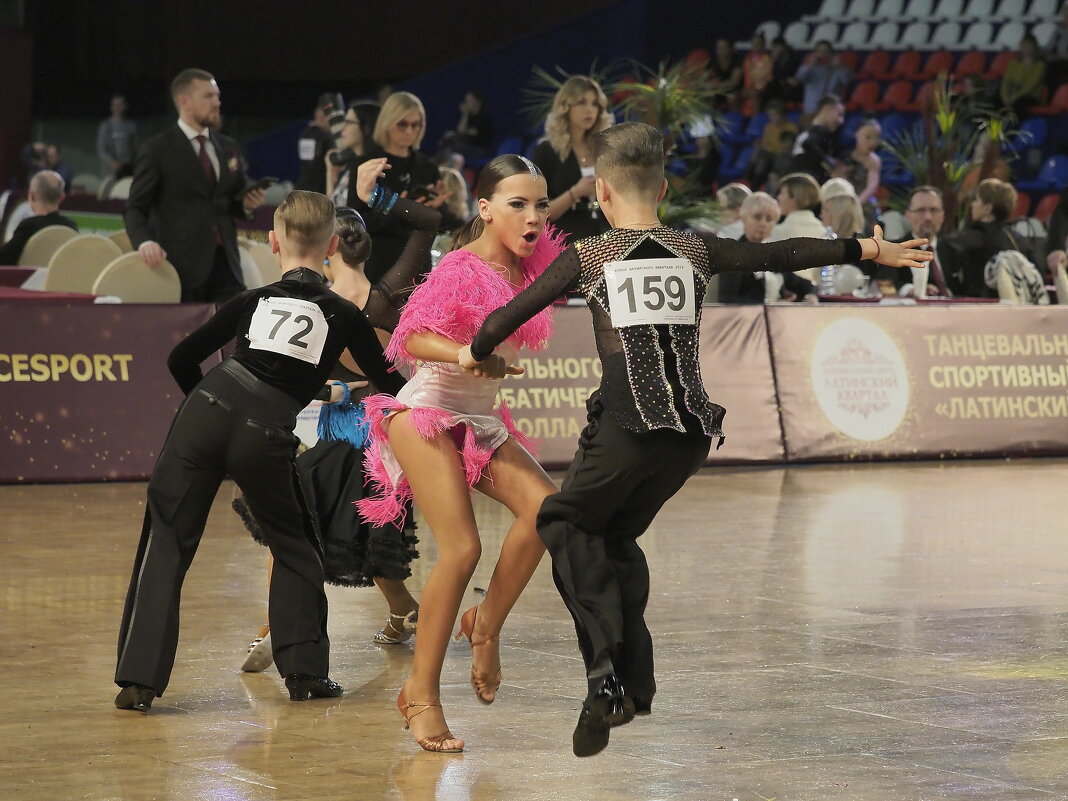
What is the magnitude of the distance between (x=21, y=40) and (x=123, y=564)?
2172 cm

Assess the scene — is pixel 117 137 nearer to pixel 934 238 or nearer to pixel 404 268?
pixel 934 238

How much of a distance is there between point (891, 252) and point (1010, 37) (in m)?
20.3

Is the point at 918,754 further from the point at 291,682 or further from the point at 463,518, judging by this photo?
the point at 291,682

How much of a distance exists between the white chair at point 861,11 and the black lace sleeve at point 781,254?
21815mm

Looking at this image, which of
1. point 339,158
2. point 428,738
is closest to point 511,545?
point 428,738

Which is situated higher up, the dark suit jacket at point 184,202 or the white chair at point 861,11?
the white chair at point 861,11

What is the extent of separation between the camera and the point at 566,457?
10.5 m

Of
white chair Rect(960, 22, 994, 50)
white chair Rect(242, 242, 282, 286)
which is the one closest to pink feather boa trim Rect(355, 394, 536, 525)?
white chair Rect(242, 242, 282, 286)

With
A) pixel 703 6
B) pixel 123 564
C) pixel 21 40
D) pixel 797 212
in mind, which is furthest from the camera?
pixel 21 40

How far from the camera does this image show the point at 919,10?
82.0ft

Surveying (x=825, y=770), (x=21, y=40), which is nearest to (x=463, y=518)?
(x=825, y=770)

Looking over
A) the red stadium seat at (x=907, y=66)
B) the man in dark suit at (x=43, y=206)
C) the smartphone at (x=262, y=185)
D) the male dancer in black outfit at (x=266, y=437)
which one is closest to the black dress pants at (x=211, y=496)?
the male dancer in black outfit at (x=266, y=437)

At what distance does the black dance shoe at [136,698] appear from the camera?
4.77 m

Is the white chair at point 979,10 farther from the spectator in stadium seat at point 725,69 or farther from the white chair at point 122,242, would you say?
the white chair at point 122,242
